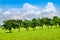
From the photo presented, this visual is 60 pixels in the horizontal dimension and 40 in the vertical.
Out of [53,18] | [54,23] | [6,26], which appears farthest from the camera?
[53,18]

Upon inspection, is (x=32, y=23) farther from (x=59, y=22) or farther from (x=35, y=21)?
(x=59, y=22)

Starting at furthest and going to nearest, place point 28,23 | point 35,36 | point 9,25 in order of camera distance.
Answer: point 28,23, point 9,25, point 35,36

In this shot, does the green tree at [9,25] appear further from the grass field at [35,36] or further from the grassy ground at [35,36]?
the grass field at [35,36]

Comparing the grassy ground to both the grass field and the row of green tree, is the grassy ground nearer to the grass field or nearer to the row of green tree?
the grass field

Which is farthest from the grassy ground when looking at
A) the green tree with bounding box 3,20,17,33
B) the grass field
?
the green tree with bounding box 3,20,17,33

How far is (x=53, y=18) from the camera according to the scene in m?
148

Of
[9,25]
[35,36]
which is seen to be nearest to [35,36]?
[35,36]

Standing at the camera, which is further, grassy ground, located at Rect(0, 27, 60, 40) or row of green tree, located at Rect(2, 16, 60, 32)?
row of green tree, located at Rect(2, 16, 60, 32)

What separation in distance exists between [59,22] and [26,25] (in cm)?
2927

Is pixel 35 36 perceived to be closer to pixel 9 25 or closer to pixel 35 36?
pixel 35 36

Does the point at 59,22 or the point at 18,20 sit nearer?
the point at 59,22

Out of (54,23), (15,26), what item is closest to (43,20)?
(54,23)

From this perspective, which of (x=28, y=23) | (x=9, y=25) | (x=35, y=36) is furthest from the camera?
(x=28, y=23)

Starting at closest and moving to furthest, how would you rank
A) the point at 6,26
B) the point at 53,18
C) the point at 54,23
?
the point at 6,26, the point at 54,23, the point at 53,18
